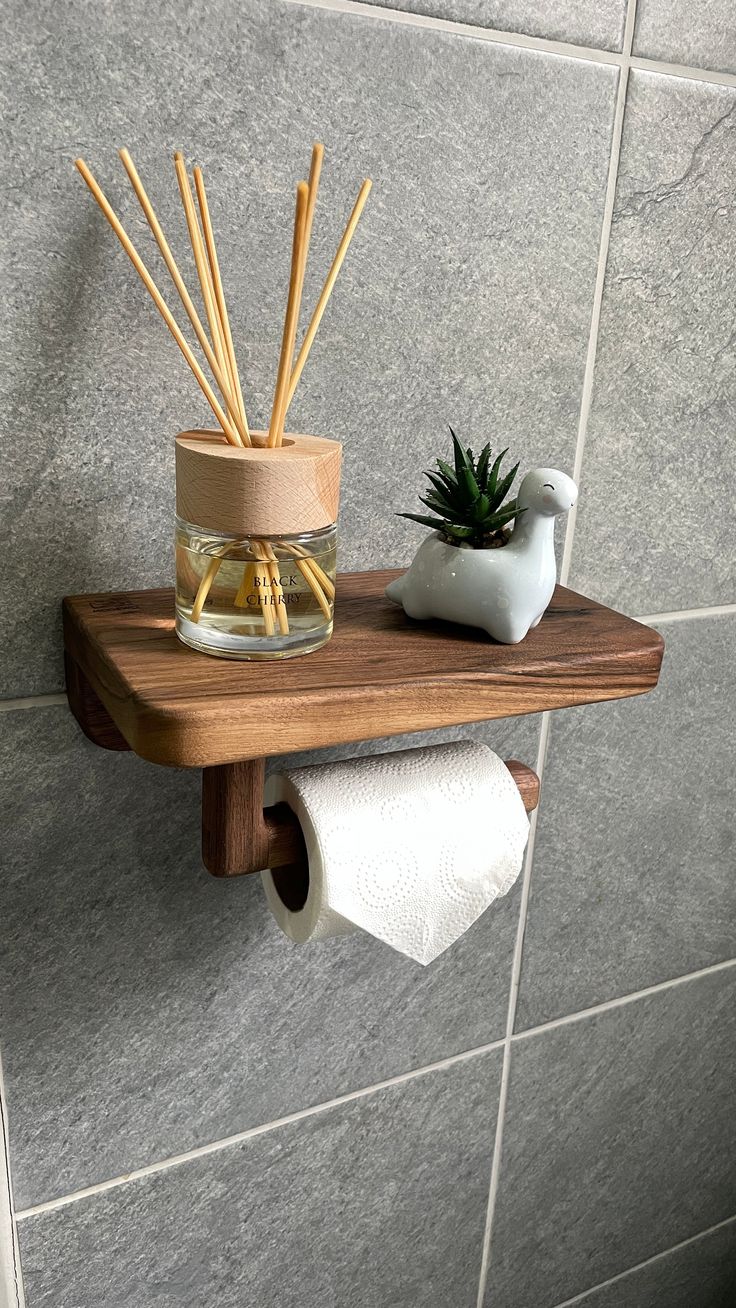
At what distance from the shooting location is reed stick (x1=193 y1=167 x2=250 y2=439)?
1.35 ft

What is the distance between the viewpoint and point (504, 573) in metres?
0.47

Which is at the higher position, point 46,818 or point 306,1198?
point 46,818

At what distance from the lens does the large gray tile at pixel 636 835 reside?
0.69 metres

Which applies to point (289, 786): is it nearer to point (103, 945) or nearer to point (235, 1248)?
point (103, 945)

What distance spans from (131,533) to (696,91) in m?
0.39

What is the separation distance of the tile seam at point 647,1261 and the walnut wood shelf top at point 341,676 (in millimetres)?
627

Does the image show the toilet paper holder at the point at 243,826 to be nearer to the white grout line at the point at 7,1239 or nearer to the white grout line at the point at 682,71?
the white grout line at the point at 7,1239

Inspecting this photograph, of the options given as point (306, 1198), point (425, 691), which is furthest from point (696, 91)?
point (306, 1198)

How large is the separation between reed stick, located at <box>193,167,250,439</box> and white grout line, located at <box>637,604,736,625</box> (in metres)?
0.34

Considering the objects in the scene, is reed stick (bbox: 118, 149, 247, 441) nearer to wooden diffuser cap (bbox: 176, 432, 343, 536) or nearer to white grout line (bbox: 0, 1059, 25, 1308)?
wooden diffuser cap (bbox: 176, 432, 343, 536)

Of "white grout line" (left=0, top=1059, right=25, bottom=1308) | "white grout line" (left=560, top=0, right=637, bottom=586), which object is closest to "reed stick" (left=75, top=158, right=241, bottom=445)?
"white grout line" (left=560, top=0, right=637, bottom=586)

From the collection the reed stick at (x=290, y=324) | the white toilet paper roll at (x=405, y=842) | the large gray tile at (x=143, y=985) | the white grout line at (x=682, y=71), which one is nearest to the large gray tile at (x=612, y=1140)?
the large gray tile at (x=143, y=985)

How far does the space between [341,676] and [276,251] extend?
Result: 0.20 metres

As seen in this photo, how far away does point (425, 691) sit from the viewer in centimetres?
43
